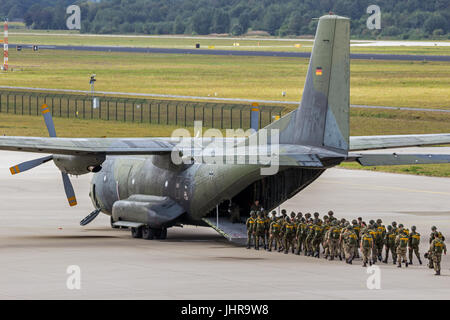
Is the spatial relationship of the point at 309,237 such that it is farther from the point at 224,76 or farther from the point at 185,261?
the point at 224,76

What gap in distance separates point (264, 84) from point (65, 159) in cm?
9216

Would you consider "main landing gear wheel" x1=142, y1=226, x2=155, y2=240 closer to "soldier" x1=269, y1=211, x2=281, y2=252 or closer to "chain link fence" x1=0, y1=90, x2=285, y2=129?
"soldier" x1=269, y1=211, x2=281, y2=252

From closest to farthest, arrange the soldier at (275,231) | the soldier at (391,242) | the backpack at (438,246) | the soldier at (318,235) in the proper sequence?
1. the backpack at (438,246)
2. the soldier at (391,242)
3. the soldier at (318,235)
4. the soldier at (275,231)

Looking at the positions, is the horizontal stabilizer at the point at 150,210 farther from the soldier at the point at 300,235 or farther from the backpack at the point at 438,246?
the backpack at the point at 438,246

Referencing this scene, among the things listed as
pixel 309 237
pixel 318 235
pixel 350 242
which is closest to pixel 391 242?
pixel 350 242

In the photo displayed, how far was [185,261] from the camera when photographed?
107 feet

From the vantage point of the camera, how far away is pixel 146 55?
191000mm

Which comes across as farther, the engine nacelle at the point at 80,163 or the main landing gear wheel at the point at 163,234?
the main landing gear wheel at the point at 163,234

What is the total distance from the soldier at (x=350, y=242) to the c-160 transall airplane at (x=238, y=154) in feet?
8.78

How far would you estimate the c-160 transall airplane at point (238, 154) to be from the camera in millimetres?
34906

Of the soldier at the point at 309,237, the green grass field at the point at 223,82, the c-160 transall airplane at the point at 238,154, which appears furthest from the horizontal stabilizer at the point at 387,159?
the green grass field at the point at 223,82

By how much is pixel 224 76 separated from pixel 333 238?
11102cm

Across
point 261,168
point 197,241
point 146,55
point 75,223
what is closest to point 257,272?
point 261,168

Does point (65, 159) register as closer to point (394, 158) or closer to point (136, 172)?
point (136, 172)
